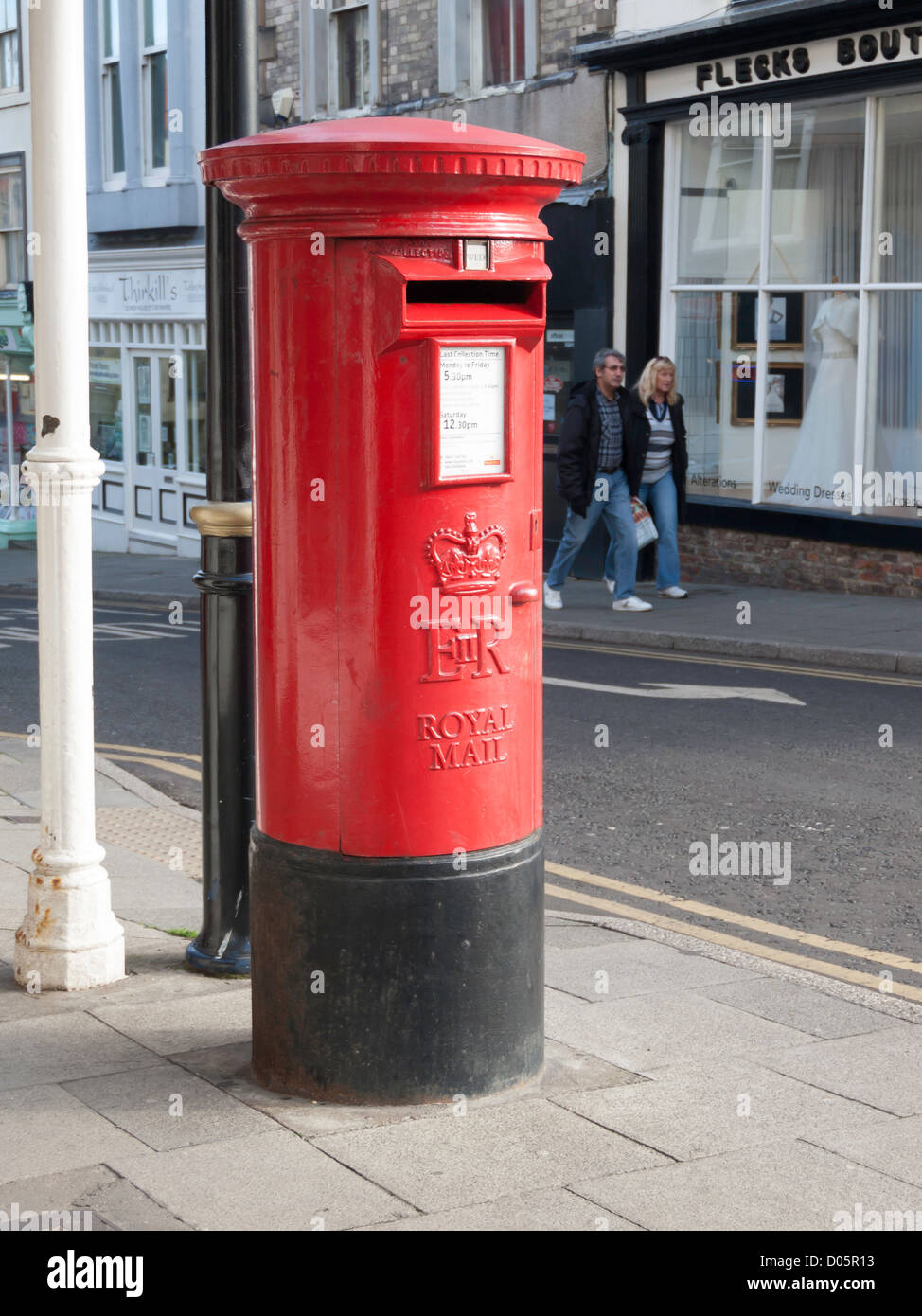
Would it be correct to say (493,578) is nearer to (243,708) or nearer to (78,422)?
(243,708)

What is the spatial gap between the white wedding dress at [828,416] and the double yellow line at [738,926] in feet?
30.8

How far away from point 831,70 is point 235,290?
438 inches

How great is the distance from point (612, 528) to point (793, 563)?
2.15 m

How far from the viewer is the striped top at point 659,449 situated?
14.2 metres

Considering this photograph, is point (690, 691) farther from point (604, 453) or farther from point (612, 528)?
point (612, 528)

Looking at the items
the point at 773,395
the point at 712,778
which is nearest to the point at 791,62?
the point at 773,395

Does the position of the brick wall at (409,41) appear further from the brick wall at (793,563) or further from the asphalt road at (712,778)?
the asphalt road at (712,778)

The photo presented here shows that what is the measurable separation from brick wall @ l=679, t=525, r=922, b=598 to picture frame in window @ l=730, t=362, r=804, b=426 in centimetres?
109

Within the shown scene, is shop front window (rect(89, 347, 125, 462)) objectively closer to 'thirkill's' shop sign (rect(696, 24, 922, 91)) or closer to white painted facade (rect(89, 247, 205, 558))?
white painted facade (rect(89, 247, 205, 558))

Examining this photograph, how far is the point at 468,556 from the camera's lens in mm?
3949

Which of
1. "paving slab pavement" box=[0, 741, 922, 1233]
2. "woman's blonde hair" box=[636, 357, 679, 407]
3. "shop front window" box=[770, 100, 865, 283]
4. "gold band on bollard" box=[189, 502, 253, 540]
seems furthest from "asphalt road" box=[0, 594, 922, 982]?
"shop front window" box=[770, 100, 865, 283]

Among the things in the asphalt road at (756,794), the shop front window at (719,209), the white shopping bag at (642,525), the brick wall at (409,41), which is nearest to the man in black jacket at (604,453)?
the white shopping bag at (642,525)

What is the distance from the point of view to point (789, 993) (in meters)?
4.98
